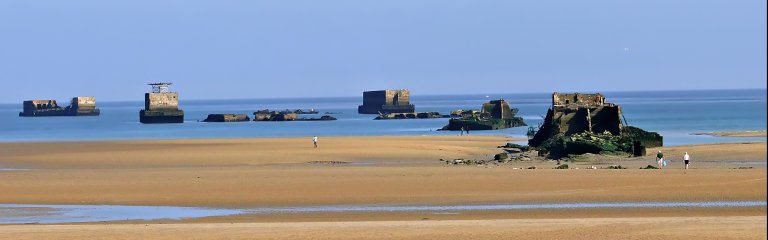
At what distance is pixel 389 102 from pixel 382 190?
5391 inches

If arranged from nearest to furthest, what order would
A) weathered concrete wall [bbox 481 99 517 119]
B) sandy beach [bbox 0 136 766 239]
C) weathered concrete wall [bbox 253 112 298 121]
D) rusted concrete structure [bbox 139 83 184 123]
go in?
sandy beach [bbox 0 136 766 239] < weathered concrete wall [bbox 481 99 517 119] < rusted concrete structure [bbox 139 83 184 123] < weathered concrete wall [bbox 253 112 298 121]

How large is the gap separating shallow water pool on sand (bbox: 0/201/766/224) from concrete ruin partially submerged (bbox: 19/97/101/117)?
523 ft

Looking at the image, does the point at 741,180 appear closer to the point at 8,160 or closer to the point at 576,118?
the point at 576,118

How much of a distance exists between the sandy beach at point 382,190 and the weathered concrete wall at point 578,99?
16.9 feet

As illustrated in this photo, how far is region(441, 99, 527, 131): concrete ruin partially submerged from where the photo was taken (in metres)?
96.6

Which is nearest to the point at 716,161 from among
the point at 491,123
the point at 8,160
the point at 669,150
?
the point at 669,150

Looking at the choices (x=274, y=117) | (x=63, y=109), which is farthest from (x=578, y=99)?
(x=63, y=109)

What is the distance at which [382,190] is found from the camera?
107 ft

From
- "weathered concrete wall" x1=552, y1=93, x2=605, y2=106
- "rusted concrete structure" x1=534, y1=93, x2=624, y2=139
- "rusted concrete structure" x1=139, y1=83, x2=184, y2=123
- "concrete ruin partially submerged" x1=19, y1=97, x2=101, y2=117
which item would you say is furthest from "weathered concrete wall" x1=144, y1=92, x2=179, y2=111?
"rusted concrete structure" x1=534, y1=93, x2=624, y2=139

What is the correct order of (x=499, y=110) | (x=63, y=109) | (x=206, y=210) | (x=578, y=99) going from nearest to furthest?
(x=206, y=210) → (x=578, y=99) → (x=499, y=110) → (x=63, y=109)

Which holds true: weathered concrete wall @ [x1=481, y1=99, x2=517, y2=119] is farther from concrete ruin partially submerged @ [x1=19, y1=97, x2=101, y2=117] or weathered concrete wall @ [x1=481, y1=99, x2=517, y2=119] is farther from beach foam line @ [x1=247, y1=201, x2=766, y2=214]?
concrete ruin partially submerged @ [x1=19, y1=97, x2=101, y2=117]

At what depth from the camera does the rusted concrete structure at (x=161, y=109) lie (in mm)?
136500

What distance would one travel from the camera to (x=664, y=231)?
21.8 meters

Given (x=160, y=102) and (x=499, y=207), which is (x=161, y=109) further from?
(x=499, y=207)
